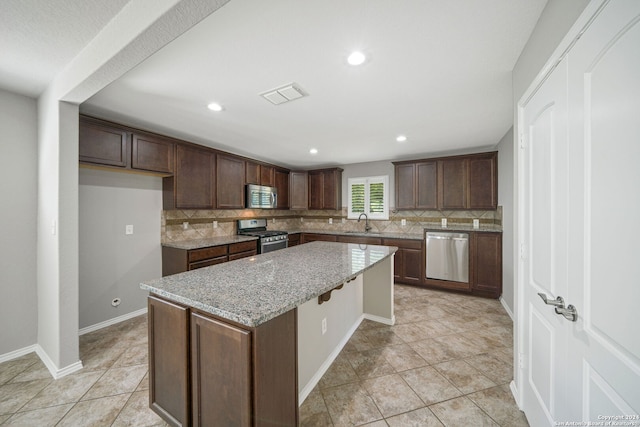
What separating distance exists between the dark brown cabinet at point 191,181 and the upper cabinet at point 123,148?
150mm

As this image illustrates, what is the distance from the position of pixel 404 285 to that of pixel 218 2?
4.39m

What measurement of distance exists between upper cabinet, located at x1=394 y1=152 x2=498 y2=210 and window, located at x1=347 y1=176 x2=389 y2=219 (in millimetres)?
439

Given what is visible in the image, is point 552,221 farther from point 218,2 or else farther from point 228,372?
point 218,2

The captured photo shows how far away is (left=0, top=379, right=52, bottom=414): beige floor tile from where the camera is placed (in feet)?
5.31

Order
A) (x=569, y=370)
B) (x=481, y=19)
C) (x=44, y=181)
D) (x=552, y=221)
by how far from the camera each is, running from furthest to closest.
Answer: (x=44, y=181) < (x=481, y=19) < (x=552, y=221) < (x=569, y=370)

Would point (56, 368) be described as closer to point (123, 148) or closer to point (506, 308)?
point (123, 148)

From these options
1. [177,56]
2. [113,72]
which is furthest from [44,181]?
[177,56]

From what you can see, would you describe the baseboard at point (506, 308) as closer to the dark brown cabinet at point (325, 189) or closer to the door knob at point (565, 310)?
the door knob at point (565, 310)

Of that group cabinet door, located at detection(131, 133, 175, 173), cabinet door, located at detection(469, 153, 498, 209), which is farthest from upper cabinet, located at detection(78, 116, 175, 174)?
cabinet door, located at detection(469, 153, 498, 209)

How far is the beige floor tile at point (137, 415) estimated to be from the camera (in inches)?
58.7

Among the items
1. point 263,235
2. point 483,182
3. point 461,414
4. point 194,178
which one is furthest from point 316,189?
point 461,414

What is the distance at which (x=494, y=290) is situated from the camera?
354 centimetres

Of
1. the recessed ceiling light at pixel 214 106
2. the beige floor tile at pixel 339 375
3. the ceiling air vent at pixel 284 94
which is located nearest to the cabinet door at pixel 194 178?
the recessed ceiling light at pixel 214 106

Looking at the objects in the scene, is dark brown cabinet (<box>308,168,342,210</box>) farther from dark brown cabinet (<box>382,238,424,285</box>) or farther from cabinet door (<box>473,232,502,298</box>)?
cabinet door (<box>473,232,502,298</box>)
